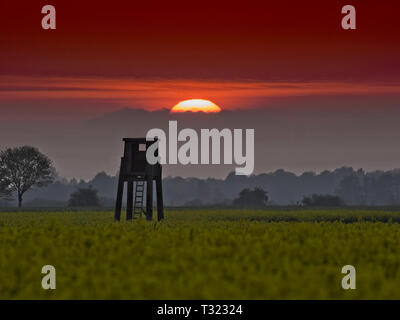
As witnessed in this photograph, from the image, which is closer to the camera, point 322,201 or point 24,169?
point 24,169

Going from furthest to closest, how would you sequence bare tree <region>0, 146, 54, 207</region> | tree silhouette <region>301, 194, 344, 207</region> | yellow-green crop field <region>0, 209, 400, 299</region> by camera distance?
tree silhouette <region>301, 194, 344, 207</region> → bare tree <region>0, 146, 54, 207</region> → yellow-green crop field <region>0, 209, 400, 299</region>

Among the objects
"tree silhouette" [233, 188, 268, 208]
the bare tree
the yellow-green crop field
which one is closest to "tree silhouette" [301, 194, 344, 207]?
"tree silhouette" [233, 188, 268, 208]

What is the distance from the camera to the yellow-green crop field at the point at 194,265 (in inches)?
514

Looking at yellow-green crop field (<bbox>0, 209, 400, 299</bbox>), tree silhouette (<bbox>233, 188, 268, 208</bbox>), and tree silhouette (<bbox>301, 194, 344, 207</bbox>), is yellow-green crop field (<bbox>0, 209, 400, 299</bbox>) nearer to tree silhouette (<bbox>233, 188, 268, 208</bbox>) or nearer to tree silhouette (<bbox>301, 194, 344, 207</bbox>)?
tree silhouette (<bbox>301, 194, 344, 207</bbox>)

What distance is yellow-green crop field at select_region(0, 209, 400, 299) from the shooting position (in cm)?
1305

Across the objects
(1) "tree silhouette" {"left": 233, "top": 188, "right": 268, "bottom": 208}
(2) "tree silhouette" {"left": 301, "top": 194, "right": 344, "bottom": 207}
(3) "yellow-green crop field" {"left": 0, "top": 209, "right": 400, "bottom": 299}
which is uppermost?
(1) "tree silhouette" {"left": 233, "top": 188, "right": 268, "bottom": 208}

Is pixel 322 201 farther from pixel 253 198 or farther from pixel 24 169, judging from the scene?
pixel 24 169

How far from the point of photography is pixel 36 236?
71.6ft

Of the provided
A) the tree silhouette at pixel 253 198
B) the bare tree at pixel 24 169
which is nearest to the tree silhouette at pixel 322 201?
the tree silhouette at pixel 253 198

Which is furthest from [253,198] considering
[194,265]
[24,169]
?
[194,265]

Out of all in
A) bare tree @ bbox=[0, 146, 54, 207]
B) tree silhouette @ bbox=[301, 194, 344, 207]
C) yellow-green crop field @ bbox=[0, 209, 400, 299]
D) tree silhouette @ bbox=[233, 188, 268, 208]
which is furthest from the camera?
tree silhouette @ bbox=[233, 188, 268, 208]

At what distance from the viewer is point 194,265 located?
1578cm

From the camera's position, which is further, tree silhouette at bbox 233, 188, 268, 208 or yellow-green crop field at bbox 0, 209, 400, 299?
tree silhouette at bbox 233, 188, 268, 208
